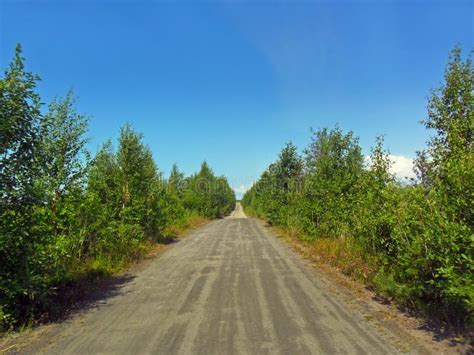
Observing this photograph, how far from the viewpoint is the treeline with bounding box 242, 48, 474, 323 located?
16.6 ft

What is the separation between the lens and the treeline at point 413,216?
199 inches

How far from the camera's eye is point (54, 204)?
27.5 feet

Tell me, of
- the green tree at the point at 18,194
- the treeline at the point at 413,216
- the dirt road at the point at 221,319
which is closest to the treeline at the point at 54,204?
the green tree at the point at 18,194

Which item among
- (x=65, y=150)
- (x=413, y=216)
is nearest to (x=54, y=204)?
(x=65, y=150)

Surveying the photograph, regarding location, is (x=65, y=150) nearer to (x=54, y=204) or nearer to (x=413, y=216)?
(x=54, y=204)

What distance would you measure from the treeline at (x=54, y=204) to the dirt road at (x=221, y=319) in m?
1.17

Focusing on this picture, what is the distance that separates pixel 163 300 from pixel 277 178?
21985mm

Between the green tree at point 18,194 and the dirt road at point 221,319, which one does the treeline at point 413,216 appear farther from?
the green tree at point 18,194

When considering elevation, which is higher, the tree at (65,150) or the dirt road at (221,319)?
the tree at (65,150)

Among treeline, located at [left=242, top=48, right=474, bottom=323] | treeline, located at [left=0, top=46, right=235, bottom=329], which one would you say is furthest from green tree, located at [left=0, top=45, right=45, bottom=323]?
treeline, located at [left=242, top=48, right=474, bottom=323]

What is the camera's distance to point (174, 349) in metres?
4.93

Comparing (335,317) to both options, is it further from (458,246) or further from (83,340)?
(83,340)

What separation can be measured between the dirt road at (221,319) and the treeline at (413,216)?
1.33 meters

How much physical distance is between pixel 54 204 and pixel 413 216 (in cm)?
835
